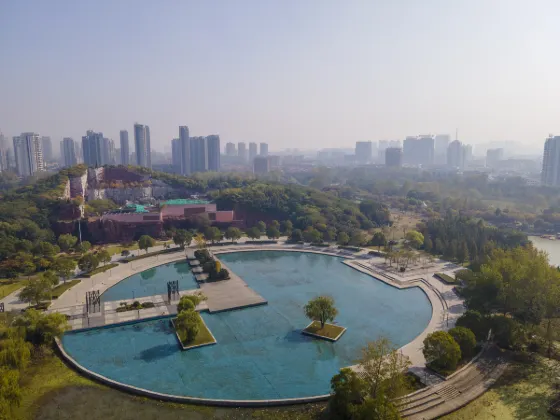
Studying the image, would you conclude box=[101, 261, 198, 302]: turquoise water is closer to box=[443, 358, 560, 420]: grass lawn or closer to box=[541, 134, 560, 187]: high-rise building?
box=[443, 358, 560, 420]: grass lawn

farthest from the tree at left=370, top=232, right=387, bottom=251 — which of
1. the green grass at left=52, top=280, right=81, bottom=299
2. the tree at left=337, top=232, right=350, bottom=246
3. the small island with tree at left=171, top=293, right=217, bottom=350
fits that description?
the green grass at left=52, top=280, right=81, bottom=299

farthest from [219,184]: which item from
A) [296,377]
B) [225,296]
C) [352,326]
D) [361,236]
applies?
[296,377]

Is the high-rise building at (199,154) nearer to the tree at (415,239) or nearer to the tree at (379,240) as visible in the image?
the tree at (379,240)

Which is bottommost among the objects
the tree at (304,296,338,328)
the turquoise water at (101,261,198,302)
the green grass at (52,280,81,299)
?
the turquoise water at (101,261,198,302)

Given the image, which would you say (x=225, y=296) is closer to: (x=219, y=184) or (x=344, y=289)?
(x=344, y=289)

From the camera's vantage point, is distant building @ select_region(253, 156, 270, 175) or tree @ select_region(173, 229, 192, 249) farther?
distant building @ select_region(253, 156, 270, 175)

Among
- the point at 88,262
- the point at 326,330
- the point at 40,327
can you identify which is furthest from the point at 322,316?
the point at 88,262

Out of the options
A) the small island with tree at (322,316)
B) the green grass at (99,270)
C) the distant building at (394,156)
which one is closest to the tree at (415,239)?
the small island with tree at (322,316)
